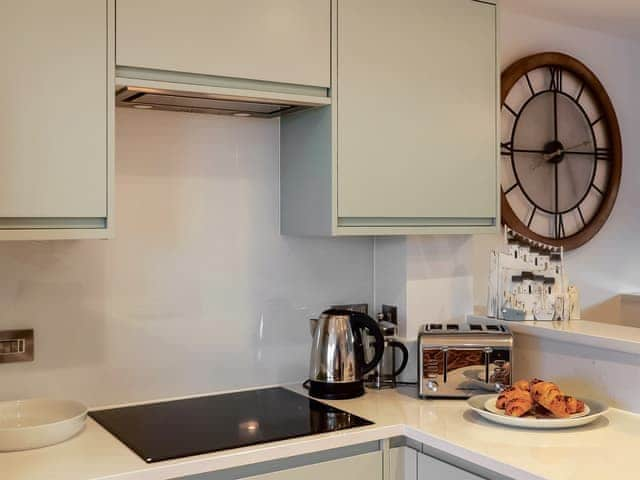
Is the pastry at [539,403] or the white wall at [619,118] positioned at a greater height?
the white wall at [619,118]

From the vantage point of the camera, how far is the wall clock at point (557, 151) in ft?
10.1

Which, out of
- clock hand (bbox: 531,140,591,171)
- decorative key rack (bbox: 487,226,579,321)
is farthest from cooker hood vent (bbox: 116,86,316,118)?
clock hand (bbox: 531,140,591,171)

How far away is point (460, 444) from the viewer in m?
1.92

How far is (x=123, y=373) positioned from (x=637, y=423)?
1.47 metres

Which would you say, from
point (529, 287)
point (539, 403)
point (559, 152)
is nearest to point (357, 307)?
point (529, 287)

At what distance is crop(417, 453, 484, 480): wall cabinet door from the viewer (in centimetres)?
192

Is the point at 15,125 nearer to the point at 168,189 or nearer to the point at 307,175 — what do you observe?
the point at 168,189

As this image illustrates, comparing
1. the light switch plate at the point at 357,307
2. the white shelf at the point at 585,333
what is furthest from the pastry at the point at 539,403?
the light switch plate at the point at 357,307

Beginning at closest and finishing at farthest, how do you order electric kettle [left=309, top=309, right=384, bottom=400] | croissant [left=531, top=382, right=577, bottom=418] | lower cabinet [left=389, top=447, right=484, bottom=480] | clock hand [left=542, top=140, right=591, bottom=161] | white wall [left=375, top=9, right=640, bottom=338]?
lower cabinet [left=389, top=447, right=484, bottom=480] < croissant [left=531, top=382, right=577, bottom=418] < electric kettle [left=309, top=309, right=384, bottom=400] < white wall [left=375, top=9, right=640, bottom=338] < clock hand [left=542, top=140, right=591, bottom=161]

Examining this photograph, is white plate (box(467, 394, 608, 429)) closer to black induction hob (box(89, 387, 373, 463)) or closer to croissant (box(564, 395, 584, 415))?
croissant (box(564, 395, 584, 415))

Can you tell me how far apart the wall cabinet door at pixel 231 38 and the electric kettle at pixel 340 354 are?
28.6 inches

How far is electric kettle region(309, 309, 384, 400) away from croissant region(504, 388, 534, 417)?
1.48 ft

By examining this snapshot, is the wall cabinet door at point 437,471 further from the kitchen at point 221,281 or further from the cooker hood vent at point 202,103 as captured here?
the cooker hood vent at point 202,103

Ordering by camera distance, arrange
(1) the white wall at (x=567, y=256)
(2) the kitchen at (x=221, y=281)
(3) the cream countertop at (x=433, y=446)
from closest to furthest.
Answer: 1. (3) the cream countertop at (x=433, y=446)
2. (2) the kitchen at (x=221, y=281)
3. (1) the white wall at (x=567, y=256)
